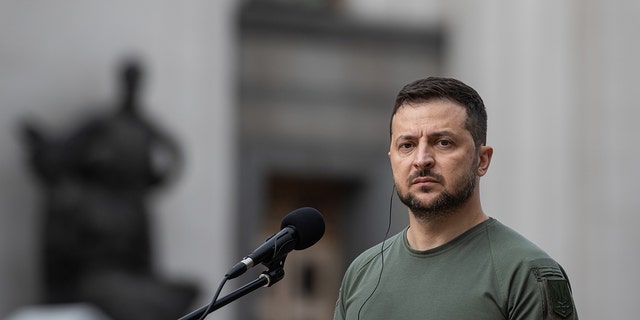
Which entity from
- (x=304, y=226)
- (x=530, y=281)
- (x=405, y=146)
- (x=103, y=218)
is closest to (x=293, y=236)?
(x=304, y=226)

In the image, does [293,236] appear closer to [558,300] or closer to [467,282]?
[467,282]

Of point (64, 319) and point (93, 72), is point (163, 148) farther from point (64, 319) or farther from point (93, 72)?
point (64, 319)

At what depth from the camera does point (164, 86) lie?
1425 cm

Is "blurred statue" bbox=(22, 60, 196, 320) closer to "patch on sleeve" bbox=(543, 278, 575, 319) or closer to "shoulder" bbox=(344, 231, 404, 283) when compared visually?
"shoulder" bbox=(344, 231, 404, 283)

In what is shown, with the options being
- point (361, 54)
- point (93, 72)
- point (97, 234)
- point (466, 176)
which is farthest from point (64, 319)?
point (466, 176)

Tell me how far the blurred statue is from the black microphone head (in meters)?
8.77

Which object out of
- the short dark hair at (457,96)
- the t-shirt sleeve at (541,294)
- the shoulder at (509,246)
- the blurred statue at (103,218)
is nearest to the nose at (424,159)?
the short dark hair at (457,96)

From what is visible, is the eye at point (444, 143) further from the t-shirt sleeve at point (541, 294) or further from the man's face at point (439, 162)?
the t-shirt sleeve at point (541, 294)

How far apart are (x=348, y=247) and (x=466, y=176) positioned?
508 inches

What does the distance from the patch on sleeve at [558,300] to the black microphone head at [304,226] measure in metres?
0.82

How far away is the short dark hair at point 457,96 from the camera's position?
3.25m

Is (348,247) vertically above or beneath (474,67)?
beneath

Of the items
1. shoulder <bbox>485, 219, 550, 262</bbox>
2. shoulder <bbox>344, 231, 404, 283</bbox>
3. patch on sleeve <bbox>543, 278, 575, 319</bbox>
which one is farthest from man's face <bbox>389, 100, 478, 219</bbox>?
patch on sleeve <bbox>543, 278, 575, 319</bbox>

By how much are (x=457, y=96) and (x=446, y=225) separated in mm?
331
